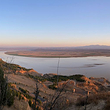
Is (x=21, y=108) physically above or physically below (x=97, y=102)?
below

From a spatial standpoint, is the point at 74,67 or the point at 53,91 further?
the point at 74,67

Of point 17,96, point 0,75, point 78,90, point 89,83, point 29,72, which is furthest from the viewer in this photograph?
point 29,72

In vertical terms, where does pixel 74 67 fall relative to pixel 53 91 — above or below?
above

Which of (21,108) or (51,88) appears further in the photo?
(51,88)

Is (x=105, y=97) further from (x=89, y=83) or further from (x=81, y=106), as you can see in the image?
(x=89, y=83)

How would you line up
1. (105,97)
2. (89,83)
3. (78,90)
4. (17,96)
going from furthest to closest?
(89,83) < (78,90) < (17,96) < (105,97)

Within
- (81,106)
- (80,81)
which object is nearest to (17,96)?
(81,106)

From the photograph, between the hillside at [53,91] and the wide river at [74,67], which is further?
the wide river at [74,67]

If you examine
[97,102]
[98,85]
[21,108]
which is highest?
[97,102]

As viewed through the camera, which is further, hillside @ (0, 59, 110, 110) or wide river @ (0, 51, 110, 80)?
wide river @ (0, 51, 110, 80)
